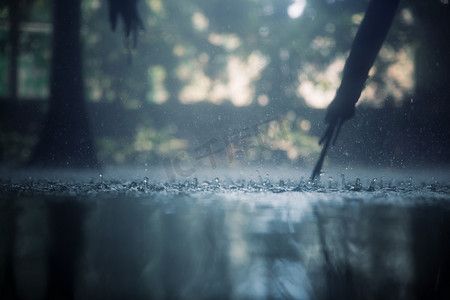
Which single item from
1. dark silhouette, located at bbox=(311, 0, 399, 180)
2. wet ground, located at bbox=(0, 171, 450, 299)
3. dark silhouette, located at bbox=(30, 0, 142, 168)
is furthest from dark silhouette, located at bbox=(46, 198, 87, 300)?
dark silhouette, located at bbox=(30, 0, 142, 168)

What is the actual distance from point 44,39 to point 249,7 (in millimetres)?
1606

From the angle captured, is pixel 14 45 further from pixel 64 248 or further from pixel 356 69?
pixel 64 248

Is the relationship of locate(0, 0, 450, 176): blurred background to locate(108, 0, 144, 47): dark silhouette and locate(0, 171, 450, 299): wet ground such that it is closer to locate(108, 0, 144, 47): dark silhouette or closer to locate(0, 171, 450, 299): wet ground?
locate(108, 0, 144, 47): dark silhouette

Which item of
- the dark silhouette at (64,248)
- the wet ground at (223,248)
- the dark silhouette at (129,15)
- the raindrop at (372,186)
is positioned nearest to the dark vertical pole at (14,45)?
the dark silhouette at (129,15)

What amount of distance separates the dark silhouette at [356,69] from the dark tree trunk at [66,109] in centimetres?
139

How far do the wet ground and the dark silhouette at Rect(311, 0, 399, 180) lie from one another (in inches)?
15.6

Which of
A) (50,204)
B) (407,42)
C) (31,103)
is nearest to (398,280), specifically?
(50,204)

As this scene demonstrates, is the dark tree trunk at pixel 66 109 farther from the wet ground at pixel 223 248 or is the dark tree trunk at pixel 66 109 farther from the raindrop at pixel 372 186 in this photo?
the raindrop at pixel 372 186

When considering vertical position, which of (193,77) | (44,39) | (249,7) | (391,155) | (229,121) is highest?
(249,7)

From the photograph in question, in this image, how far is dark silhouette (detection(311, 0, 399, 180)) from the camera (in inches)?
52.2

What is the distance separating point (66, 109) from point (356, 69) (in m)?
1.64

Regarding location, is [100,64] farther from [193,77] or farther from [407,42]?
[407,42]

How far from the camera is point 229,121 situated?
251 cm

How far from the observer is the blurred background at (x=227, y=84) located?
228 centimetres
